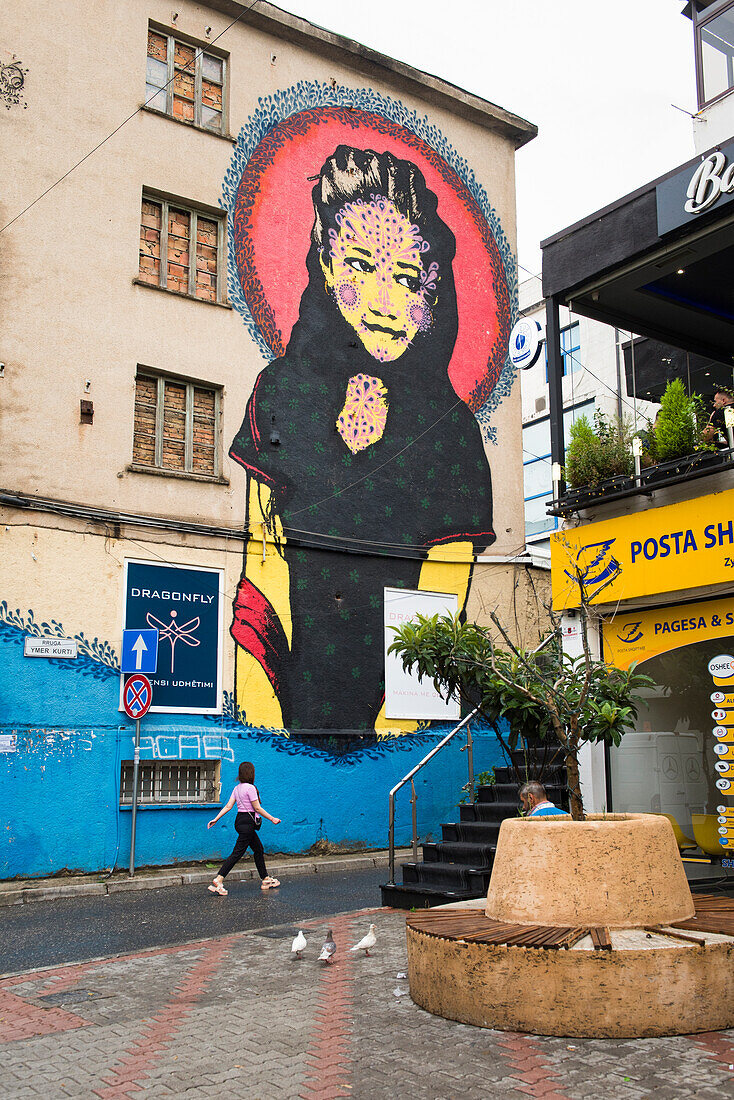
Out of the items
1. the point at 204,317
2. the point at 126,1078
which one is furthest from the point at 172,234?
the point at 126,1078

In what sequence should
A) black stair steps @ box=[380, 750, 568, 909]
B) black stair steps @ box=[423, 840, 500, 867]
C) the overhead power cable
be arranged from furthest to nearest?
the overhead power cable, black stair steps @ box=[423, 840, 500, 867], black stair steps @ box=[380, 750, 568, 909]

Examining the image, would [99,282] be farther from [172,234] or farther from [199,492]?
[199,492]

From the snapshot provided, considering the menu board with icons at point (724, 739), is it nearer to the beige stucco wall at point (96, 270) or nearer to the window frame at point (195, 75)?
the beige stucco wall at point (96, 270)

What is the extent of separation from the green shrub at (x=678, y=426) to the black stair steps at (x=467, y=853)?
3635 mm

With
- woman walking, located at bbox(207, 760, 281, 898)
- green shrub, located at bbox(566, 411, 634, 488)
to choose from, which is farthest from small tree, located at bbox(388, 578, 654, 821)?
woman walking, located at bbox(207, 760, 281, 898)

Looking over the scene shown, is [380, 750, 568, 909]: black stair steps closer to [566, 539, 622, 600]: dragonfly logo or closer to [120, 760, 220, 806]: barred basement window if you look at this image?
[566, 539, 622, 600]: dragonfly logo

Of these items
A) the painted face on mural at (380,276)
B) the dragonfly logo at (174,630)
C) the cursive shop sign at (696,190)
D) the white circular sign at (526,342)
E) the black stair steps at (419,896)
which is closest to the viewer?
the black stair steps at (419,896)

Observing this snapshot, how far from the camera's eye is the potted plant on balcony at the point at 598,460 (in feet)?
36.6

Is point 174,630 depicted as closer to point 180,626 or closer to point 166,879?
point 180,626

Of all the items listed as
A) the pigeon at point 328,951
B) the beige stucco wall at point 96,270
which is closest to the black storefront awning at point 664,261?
the beige stucco wall at point 96,270

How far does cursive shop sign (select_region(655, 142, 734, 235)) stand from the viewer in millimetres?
9789

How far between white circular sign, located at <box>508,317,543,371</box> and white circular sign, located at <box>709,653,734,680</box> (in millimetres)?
5424

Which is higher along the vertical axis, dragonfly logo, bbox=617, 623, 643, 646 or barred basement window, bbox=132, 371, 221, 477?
barred basement window, bbox=132, 371, 221, 477

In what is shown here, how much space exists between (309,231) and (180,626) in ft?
24.9
